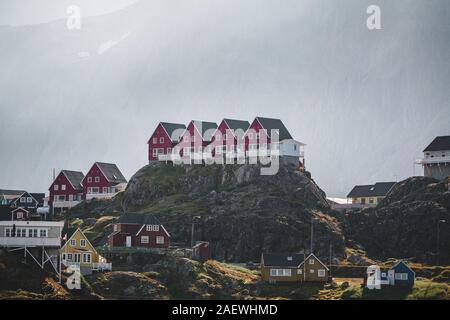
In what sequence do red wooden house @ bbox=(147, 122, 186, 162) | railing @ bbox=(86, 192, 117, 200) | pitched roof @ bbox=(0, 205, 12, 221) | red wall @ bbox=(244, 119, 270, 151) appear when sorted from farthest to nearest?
red wooden house @ bbox=(147, 122, 186, 162) → railing @ bbox=(86, 192, 117, 200) → red wall @ bbox=(244, 119, 270, 151) → pitched roof @ bbox=(0, 205, 12, 221)

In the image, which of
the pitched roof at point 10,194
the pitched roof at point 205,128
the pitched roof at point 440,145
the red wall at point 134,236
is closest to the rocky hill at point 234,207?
the red wall at point 134,236

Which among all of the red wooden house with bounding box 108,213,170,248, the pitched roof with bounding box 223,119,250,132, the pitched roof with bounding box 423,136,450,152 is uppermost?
the pitched roof with bounding box 223,119,250,132

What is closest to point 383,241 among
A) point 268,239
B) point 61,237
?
point 268,239

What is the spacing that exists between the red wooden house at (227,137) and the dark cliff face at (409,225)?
54.4 feet

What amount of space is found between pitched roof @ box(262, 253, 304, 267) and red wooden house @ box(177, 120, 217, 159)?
29.6 m

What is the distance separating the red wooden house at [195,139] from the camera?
133m

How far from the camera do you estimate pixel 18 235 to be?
99.6m

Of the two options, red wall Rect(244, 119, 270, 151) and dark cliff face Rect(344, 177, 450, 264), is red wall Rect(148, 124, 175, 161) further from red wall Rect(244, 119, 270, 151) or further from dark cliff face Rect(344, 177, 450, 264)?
dark cliff face Rect(344, 177, 450, 264)

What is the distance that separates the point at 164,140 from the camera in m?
137

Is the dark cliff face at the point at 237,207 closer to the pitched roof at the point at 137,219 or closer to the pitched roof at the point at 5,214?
the pitched roof at the point at 137,219

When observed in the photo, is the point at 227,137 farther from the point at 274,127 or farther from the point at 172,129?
the point at 172,129

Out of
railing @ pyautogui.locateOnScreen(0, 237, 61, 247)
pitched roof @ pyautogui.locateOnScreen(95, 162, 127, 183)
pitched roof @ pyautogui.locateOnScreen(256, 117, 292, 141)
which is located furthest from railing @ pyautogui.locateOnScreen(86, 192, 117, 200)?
railing @ pyautogui.locateOnScreen(0, 237, 61, 247)

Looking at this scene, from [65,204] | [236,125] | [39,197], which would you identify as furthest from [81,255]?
[39,197]

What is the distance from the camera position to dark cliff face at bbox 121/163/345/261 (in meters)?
113
